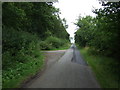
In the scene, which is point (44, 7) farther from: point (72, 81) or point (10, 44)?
point (72, 81)

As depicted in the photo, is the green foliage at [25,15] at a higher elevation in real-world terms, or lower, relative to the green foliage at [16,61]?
higher

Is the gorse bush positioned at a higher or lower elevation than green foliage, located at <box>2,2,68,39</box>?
A: lower

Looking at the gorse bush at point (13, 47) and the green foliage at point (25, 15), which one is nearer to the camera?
the gorse bush at point (13, 47)

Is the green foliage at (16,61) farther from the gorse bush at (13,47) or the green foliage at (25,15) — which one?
the green foliage at (25,15)

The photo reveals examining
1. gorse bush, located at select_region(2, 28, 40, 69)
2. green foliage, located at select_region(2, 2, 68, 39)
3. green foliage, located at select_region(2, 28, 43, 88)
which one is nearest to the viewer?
green foliage, located at select_region(2, 28, 43, 88)

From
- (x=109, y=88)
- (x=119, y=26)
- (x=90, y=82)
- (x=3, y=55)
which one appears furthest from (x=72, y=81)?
(x=3, y=55)

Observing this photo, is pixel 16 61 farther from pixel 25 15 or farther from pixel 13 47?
pixel 25 15

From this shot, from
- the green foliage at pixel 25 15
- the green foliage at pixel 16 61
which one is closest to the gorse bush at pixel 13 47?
the green foliage at pixel 16 61

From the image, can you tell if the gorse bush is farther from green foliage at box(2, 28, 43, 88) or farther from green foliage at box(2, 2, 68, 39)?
green foliage at box(2, 2, 68, 39)

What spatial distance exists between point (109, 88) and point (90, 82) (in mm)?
1040

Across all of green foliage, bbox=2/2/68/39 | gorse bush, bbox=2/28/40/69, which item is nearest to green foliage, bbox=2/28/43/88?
gorse bush, bbox=2/28/40/69

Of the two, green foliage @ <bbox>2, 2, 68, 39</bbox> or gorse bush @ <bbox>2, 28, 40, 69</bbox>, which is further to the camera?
green foliage @ <bbox>2, 2, 68, 39</bbox>

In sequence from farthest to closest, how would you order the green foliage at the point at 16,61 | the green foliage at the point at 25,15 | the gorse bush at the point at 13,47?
1. the green foliage at the point at 25,15
2. the gorse bush at the point at 13,47
3. the green foliage at the point at 16,61

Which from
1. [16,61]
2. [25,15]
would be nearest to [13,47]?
[16,61]
